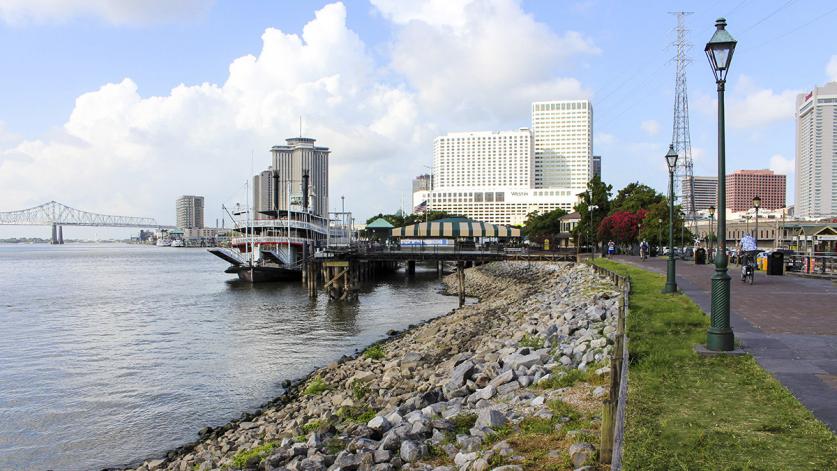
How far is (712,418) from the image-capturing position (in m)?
6.62

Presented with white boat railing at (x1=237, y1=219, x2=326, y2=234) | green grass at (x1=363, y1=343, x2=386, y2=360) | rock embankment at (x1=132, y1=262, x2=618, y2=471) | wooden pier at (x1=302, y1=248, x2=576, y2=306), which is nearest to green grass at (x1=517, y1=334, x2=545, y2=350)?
rock embankment at (x1=132, y1=262, x2=618, y2=471)

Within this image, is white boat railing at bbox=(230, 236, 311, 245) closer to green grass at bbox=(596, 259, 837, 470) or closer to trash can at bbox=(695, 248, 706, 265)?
trash can at bbox=(695, 248, 706, 265)

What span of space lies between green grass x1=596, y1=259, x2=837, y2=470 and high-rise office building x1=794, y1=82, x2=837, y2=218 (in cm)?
15772

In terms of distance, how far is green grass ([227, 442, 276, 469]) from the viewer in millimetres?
9752

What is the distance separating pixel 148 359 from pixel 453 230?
3878 cm

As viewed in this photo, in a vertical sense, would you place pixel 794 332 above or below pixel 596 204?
below

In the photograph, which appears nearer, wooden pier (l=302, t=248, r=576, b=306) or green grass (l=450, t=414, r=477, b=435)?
green grass (l=450, t=414, r=477, b=435)

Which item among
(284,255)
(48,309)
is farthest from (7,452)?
(284,255)

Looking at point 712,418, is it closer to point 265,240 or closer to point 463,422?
point 463,422

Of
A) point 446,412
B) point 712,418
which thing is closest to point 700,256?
point 446,412

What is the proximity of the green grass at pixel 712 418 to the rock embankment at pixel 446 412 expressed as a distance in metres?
0.59

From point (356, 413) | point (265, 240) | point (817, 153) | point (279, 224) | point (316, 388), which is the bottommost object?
point (316, 388)

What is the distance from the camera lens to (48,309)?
3997 cm

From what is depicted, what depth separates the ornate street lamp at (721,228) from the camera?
32.3 ft
